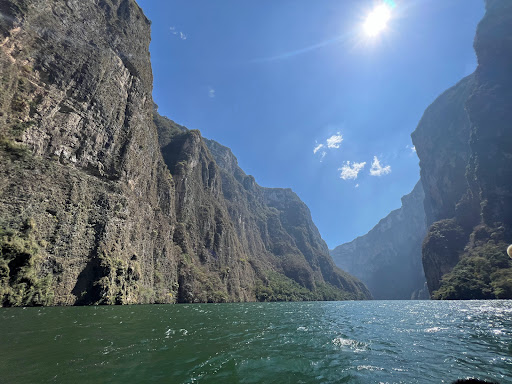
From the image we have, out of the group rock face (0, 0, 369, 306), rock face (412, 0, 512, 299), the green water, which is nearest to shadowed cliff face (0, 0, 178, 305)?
rock face (0, 0, 369, 306)

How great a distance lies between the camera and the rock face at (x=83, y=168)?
42219 mm

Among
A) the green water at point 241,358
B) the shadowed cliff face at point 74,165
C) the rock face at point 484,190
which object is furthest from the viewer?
the rock face at point 484,190

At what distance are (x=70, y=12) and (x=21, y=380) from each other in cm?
9443

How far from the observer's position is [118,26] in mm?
89312

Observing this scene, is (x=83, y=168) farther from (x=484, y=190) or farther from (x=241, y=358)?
(x=484, y=190)

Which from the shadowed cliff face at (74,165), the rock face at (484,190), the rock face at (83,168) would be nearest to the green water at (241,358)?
the shadowed cliff face at (74,165)

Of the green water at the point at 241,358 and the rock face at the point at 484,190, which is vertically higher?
the rock face at the point at 484,190

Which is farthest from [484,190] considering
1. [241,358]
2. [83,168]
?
[83,168]

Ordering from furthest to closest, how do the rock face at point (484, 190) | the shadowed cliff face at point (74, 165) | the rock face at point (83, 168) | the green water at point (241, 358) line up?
the rock face at point (484, 190) → the rock face at point (83, 168) → the shadowed cliff face at point (74, 165) → the green water at point (241, 358)

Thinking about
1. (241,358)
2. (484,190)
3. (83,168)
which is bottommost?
(241,358)

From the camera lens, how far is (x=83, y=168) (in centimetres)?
5788

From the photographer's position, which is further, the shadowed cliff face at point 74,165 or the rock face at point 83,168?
the rock face at point 83,168

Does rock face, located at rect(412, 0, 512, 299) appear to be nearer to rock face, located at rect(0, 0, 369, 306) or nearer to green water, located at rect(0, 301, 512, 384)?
rock face, located at rect(0, 0, 369, 306)

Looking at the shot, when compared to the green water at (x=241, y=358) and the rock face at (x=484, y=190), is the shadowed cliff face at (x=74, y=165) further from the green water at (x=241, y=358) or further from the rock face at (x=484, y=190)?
the rock face at (x=484, y=190)
